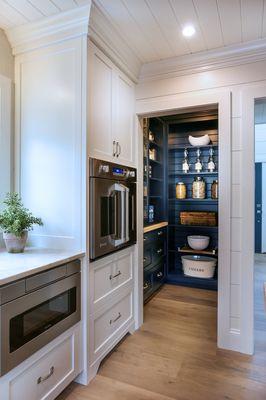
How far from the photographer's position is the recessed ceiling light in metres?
1.91

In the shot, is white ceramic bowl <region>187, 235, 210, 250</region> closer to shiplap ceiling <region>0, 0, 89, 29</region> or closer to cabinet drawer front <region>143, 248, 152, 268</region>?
cabinet drawer front <region>143, 248, 152, 268</region>

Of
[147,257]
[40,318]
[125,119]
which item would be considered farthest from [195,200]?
[40,318]

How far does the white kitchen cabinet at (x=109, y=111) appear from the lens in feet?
6.12

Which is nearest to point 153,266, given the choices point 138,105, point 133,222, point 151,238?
point 151,238

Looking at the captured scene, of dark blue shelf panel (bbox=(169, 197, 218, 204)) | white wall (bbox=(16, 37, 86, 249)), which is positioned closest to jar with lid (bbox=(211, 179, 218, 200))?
dark blue shelf panel (bbox=(169, 197, 218, 204))

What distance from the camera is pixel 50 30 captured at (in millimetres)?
1848

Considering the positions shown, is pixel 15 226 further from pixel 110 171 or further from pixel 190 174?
pixel 190 174

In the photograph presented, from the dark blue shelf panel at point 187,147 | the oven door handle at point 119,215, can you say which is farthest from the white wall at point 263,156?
the oven door handle at point 119,215

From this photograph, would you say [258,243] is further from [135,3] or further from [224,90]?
[135,3]

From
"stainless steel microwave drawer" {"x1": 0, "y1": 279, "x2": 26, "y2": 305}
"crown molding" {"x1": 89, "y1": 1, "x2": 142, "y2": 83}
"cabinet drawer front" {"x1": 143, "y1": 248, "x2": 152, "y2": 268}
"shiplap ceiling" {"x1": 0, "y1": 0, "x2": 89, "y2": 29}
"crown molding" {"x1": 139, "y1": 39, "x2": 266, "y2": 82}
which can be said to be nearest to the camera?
"stainless steel microwave drawer" {"x1": 0, "y1": 279, "x2": 26, "y2": 305}

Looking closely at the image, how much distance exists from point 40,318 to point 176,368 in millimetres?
1162

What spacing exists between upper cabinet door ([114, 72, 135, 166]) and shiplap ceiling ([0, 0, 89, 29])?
64 cm

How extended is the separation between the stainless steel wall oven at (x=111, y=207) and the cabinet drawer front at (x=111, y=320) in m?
0.51

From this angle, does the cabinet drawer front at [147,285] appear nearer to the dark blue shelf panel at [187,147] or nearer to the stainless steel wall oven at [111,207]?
the stainless steel wall oven at [111,207]
